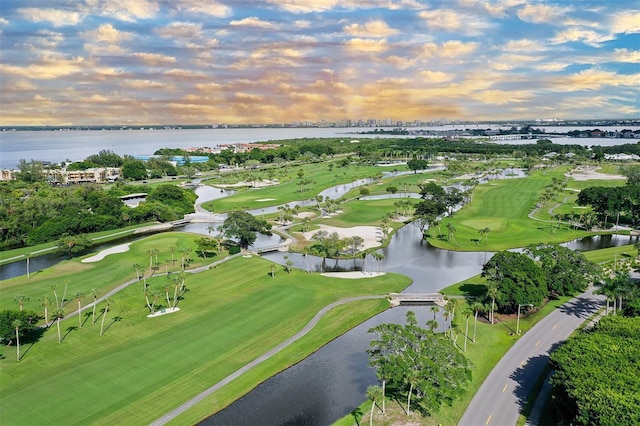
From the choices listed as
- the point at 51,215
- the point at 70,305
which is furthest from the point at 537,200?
the point at 51,215

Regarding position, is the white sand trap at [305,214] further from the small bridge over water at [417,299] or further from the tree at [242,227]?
the small bridge over water at [417,299]

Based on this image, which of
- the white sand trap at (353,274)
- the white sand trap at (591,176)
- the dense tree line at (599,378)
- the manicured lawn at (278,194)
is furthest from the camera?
the white sand trap at (591,176)

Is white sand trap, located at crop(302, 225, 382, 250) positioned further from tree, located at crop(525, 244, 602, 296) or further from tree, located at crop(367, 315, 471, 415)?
tree, located at crop(367, 315, 471, 415)

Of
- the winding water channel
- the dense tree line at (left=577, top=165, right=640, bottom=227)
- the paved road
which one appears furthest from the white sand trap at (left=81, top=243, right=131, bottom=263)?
the dense tree line at (left=577, top=165, right=640, bottom=227)

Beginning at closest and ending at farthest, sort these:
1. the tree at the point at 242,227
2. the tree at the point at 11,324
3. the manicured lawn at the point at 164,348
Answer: the manicured lawn at the point at 164,348
the tree at the point at 11,324
the tree at the point at 242,227

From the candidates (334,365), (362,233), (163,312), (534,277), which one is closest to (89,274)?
(163,312)

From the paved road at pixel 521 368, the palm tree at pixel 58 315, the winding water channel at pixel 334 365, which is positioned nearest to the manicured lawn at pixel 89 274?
the palm tree at pixel 58 315
